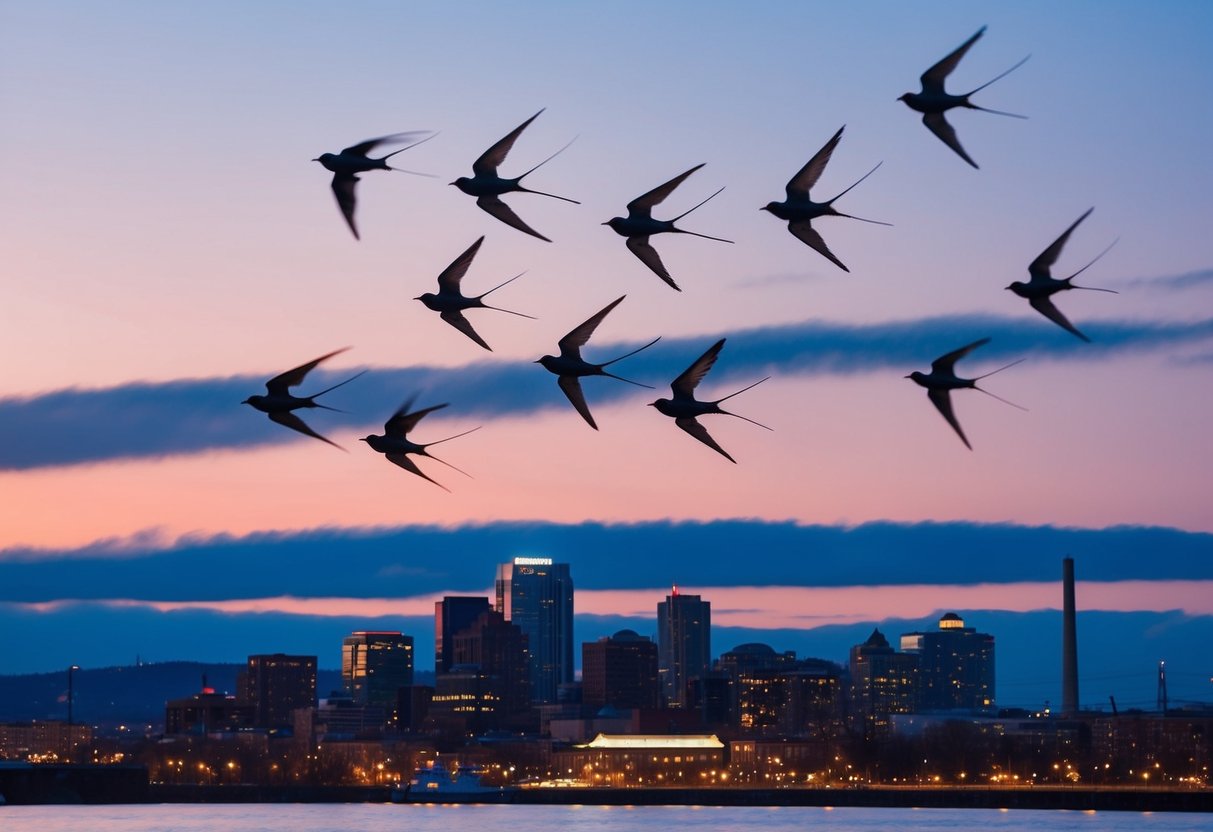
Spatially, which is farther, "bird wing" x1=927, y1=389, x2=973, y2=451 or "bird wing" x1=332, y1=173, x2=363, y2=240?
"bird wing" x1=332, y1=173, x2=363, y2=240

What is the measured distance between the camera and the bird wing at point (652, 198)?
2553 cm

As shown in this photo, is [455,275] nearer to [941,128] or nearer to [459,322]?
[459,322]

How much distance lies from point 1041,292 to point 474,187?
7520 mm

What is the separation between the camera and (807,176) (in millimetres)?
26922

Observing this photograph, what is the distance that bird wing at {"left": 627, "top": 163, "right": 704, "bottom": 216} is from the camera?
25530 millimetres

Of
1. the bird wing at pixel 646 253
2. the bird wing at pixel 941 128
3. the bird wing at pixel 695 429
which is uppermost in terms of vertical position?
the bird wing at pixel 941 128

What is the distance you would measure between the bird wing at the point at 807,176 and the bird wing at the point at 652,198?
A: 1694mm

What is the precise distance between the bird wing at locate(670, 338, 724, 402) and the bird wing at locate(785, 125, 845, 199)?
2635 mm

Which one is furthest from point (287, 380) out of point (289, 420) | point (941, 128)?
point (941, 128)

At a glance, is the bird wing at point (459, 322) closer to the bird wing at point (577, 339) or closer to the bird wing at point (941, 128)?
the bird wing at point (577, 339)

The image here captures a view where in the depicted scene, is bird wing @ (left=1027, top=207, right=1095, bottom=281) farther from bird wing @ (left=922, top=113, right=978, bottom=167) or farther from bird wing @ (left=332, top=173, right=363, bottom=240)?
bird wing @ (left=332, top=173, right=363, bottom=240)

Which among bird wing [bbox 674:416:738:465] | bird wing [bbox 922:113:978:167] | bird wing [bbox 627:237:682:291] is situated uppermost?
bird wing [bbox 922:113:978:167]

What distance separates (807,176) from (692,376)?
9.71 ft

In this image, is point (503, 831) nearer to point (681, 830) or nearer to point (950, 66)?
point (681, 830)
